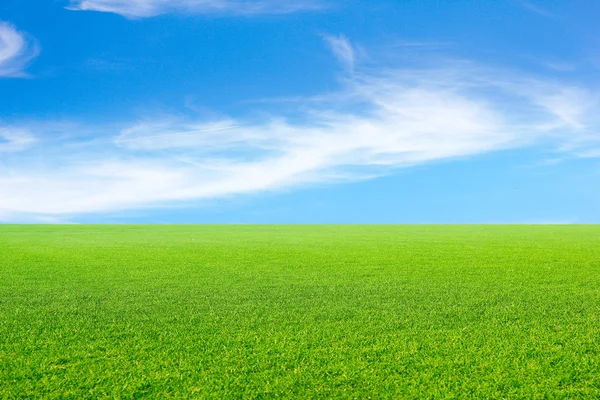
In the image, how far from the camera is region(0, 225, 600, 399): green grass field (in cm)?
355

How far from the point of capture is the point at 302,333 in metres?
4.66

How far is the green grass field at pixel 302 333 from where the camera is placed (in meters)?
3.55

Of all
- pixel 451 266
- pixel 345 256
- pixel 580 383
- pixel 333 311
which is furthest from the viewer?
pixel 345 256

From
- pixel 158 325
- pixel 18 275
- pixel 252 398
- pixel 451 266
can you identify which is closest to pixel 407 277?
pixel 451 266

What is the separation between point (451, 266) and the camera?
9406mm

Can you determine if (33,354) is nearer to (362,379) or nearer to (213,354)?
(213,354)

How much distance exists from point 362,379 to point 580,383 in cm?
151

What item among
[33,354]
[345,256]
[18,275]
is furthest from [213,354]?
[345,256]

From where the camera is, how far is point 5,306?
6.09 meters

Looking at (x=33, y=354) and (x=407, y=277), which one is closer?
(x=33, y=354)

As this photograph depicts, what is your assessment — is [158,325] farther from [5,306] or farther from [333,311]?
[5,306]

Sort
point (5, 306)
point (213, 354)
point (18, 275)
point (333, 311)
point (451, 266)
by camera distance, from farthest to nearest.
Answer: point (451, 266) < point (18, 275) < point (5, 306) < point (333, 311) < point (213, 354)

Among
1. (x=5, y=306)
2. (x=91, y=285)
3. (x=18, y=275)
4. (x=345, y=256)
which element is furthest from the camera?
(x=345, y=256)

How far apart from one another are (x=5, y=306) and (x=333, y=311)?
3877mm
